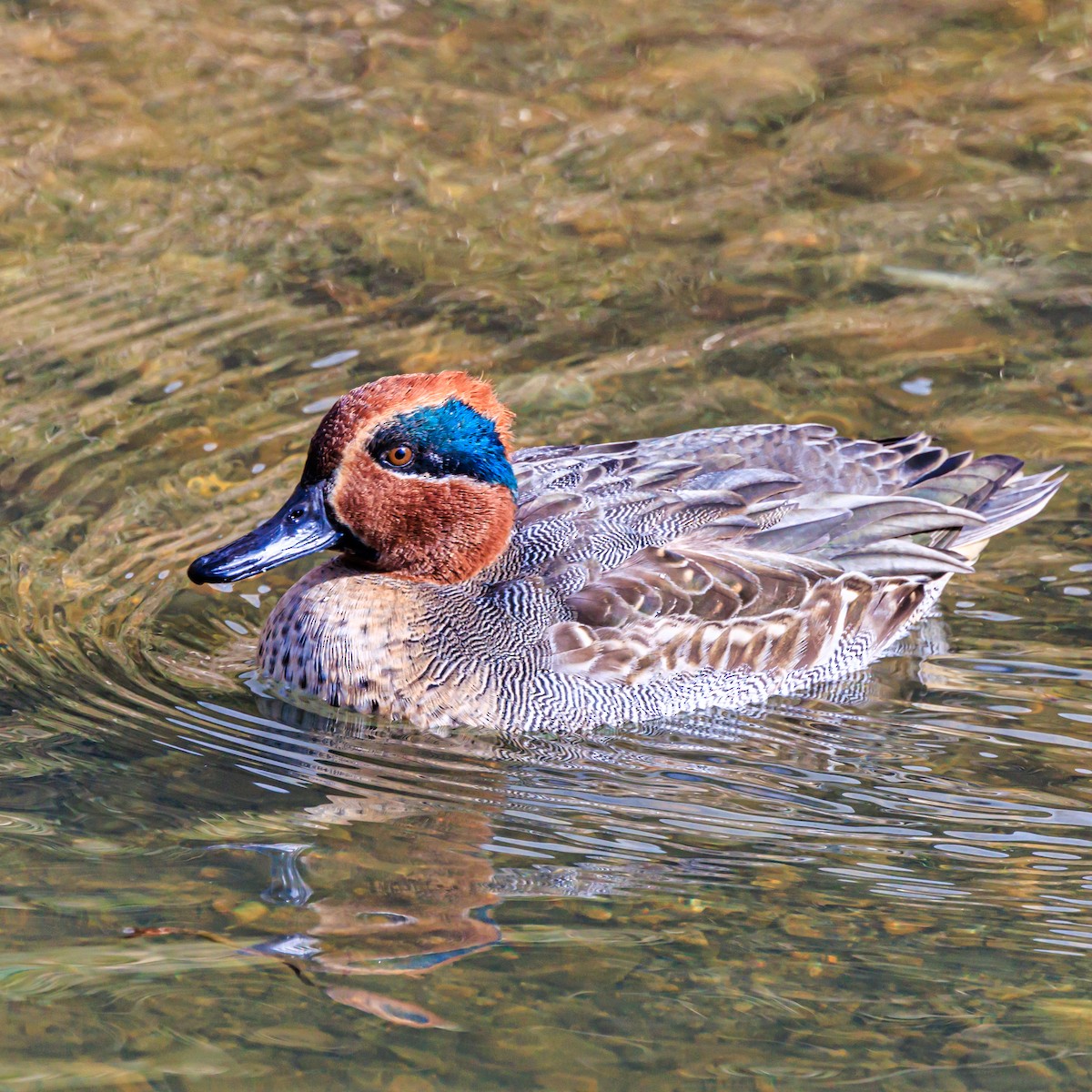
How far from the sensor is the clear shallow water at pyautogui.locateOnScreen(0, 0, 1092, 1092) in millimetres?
5270

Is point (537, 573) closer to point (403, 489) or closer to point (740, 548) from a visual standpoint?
point (403, 489)

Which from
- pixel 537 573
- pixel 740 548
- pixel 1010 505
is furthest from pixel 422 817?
pixel 1010 505

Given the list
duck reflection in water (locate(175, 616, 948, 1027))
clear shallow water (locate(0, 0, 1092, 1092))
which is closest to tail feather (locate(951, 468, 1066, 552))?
clear shallow water (locate(0, 0, 1092, 1092))

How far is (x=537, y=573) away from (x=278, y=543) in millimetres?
1108

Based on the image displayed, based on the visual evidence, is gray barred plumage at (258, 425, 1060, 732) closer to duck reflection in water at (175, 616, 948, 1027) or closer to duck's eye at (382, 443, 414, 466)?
duck reflection in water at (175, 616, 948, 1027)

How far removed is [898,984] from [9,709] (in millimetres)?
3683

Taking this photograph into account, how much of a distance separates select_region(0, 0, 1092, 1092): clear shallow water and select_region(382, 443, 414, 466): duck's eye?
113 centimetres

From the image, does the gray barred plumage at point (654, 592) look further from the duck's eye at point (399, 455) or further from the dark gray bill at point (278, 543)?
the duck's eye at point (399, 455)

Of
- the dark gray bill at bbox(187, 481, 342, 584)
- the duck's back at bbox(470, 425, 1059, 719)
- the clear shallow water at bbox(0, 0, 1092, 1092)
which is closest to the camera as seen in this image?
the clear shallow water at bbox(0, 0, 1092, 1092)

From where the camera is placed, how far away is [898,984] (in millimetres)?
5422

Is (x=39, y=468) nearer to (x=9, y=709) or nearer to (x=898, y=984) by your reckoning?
(x=9, y=709)

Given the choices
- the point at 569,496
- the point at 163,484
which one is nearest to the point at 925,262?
the point at 569,496

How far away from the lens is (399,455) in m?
7.20

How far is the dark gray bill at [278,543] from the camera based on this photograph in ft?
23.2
